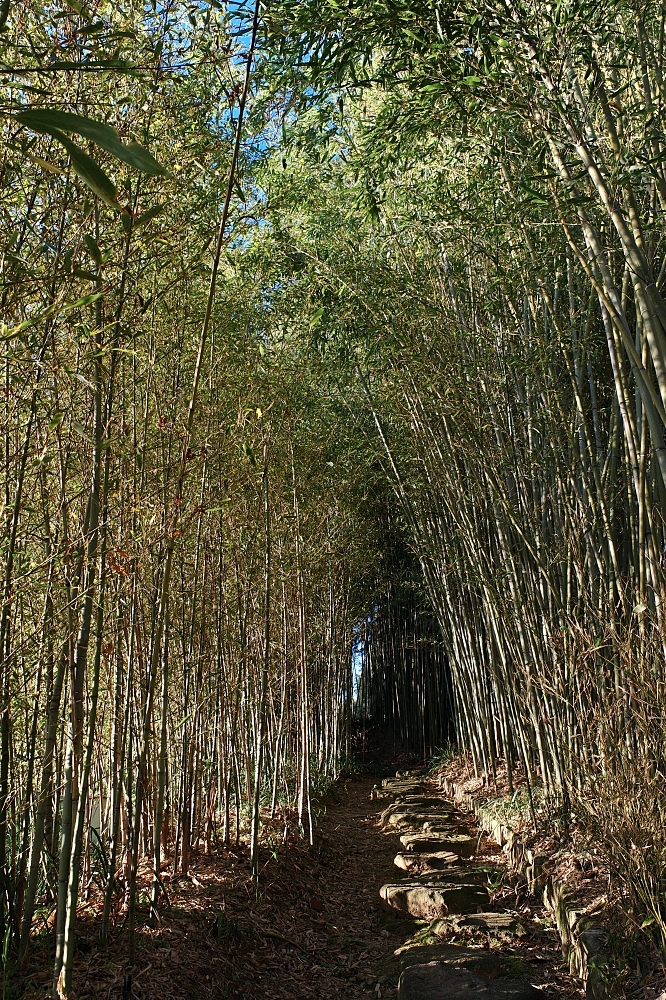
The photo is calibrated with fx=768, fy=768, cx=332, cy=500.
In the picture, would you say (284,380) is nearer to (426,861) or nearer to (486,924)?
(426,861)

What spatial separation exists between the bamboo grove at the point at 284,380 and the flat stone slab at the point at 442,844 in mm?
667

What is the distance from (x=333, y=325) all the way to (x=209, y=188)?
1701mm

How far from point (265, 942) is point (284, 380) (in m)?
3.16

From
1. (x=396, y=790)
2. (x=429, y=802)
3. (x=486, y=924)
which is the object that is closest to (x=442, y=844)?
(x=486, y=924)

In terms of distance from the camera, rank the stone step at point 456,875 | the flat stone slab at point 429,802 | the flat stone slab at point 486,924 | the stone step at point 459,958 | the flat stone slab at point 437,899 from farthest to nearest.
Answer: the flat stone slab at point 429,802 → the stone step at point 456,875 → the flat stone slab at point 437,899 → the flat stone slab at point 486,924 → the stone step at point 459,958

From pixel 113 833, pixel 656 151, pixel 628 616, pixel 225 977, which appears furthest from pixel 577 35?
pixel 225 977

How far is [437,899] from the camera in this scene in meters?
3.72

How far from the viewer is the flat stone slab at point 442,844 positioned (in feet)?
16.4

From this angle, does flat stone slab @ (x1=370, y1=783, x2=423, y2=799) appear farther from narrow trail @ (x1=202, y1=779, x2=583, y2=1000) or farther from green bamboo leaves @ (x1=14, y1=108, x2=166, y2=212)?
green bamboo leaves @ (x1=14, y1=108, x2=166, y2=212)

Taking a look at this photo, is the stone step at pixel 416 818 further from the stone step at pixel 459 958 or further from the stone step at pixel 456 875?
the stone step at pixel 459 958

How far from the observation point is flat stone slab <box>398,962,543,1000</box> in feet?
8.46

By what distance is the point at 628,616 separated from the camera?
2988 millimetres

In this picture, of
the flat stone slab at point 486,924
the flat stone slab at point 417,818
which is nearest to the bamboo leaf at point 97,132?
the flat stone slab at point 486,924

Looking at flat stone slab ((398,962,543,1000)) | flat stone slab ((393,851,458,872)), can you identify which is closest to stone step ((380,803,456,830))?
flat stone slab ((393,851,458,872))
